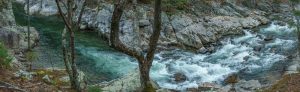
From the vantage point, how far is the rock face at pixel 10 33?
82.6 feet

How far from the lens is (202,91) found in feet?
69.5

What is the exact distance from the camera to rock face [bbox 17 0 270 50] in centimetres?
3130

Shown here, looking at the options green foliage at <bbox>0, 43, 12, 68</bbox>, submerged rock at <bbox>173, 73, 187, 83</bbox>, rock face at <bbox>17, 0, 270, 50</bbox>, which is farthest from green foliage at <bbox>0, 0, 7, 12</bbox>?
green foliage at <bbox>0, 43, 12, 68</bbox>

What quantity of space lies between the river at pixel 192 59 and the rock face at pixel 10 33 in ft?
3.37

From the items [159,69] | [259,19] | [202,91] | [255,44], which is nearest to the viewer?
[202,91]

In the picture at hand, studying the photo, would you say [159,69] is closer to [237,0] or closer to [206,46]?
[206,46]

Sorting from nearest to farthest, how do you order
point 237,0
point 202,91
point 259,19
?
point 202,91, point 259,19, point 237,0

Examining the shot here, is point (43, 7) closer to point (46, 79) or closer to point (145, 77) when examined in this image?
point (46, 79)

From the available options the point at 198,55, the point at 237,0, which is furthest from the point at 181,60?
the point at 237,0

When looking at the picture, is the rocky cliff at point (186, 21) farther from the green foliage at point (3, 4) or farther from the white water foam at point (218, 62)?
the green foliage at point (3, 4)

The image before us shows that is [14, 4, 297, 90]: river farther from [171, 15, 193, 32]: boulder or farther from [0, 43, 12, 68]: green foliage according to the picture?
[0, 43, 12, 68]: green foliage

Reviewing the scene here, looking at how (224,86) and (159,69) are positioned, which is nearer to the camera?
(224,86)

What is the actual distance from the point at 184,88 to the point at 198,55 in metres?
7.00

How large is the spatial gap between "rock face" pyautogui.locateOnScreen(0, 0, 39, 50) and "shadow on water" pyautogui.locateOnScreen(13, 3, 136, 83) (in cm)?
96
